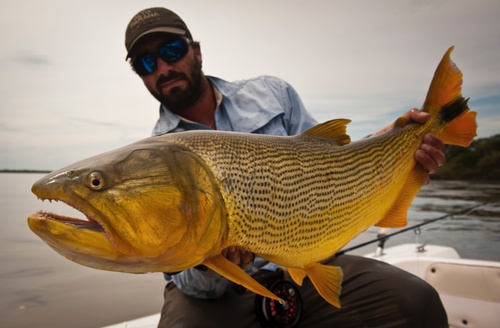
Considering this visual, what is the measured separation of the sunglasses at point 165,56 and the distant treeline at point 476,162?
41122mm

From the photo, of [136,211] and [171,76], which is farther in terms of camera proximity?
[171,76]

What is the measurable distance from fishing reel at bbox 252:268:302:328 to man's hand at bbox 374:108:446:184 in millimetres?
1409

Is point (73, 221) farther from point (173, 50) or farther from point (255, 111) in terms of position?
point (173, 50)

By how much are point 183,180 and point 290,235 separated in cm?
61

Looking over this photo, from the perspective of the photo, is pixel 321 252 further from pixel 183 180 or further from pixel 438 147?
pixel 438 147

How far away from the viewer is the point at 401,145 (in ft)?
8.10

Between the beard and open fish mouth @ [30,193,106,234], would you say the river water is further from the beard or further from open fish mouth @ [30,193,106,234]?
open fish mouth @ [30,193,106,234]

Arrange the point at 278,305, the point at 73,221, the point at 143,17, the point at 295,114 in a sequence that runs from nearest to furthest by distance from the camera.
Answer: the point at 73,221 → the point at 278,305 → the point at 143,17 → the point at 295,114

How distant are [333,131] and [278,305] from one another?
150cm

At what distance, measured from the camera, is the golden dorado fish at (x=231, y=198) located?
4.31 ft

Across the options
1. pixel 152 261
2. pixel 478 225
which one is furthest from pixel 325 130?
pixel 478 225

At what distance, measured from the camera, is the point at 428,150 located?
250 cm

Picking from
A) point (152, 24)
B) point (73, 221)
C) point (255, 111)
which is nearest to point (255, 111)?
point (255, 111)

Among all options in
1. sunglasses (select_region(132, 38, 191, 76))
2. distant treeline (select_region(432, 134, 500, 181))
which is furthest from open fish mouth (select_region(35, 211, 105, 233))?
distant treeline (select_region(432, 134, 500, 181))
